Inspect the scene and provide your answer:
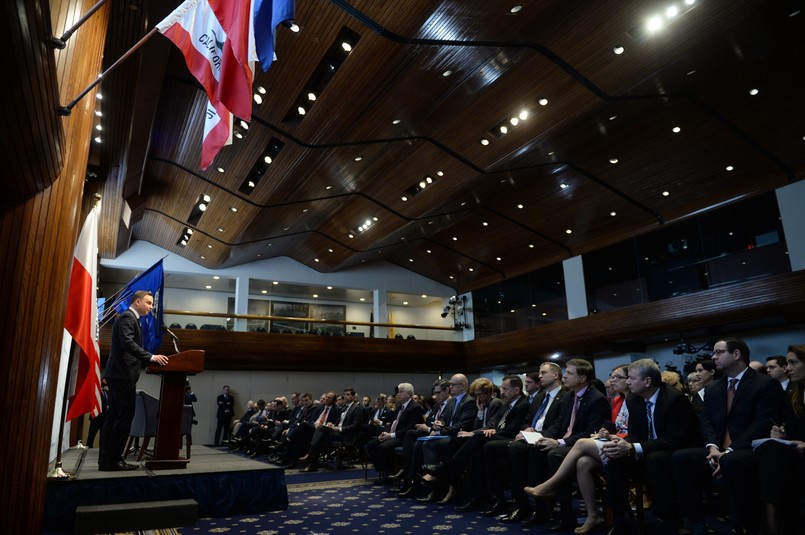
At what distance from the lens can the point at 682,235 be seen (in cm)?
1090

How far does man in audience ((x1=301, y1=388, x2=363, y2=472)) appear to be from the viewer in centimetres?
809

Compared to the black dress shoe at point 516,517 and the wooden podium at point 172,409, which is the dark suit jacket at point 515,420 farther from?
the wooden podium at point 172,409

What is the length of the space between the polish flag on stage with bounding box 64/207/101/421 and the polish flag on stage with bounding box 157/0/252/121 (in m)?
2.00

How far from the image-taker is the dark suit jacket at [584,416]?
405cm

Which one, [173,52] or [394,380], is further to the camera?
[394,380]

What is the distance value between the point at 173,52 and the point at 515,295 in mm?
10886

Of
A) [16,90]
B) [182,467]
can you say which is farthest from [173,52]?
[16,90]

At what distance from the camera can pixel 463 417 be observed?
18.0 feet

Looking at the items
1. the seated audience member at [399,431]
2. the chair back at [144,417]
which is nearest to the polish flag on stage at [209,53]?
the seated audience member at [399,431]

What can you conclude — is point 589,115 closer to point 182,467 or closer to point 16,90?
point 182,467

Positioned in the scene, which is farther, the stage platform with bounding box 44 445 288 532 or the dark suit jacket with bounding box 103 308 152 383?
the dark suit jacket with bounding box 103 308 152 383

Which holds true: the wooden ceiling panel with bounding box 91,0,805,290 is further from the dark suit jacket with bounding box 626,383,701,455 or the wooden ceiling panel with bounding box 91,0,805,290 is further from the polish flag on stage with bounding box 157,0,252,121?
the dark suit jacket with bounding box 626,383,701,455

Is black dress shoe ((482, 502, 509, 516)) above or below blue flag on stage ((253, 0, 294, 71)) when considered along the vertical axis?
below

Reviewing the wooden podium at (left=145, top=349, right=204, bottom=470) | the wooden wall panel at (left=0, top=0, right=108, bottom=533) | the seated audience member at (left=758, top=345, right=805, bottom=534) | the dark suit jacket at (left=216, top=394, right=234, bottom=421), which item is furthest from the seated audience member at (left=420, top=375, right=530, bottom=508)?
the dark suit jacket at (left=216, top=394, right=234, bottom=421)
